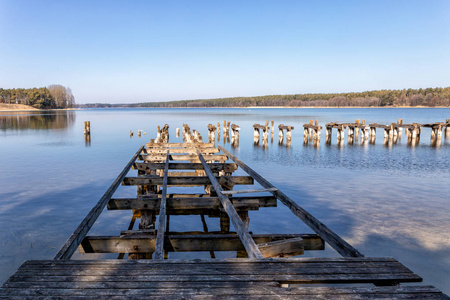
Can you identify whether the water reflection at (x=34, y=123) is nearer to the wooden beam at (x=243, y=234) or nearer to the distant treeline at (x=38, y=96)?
the wooden beam at (x=243, y=234)

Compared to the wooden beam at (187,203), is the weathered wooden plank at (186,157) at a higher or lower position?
higher

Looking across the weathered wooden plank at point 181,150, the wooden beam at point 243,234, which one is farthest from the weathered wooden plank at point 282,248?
the weathered wooden plank at point 181,150

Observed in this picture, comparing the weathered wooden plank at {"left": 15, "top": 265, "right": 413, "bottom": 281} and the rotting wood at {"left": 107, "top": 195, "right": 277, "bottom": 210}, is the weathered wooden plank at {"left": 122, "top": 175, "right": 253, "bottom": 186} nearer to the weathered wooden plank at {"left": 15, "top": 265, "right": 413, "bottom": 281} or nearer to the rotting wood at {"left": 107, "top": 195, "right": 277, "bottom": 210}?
the rotting wood at {"left": 107, "top": 195, "right": 277, "bottom": 210}

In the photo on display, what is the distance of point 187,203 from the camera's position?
7043mm

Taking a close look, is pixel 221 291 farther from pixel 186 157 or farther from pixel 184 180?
pixel 186 157

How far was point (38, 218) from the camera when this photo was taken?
33.2ft

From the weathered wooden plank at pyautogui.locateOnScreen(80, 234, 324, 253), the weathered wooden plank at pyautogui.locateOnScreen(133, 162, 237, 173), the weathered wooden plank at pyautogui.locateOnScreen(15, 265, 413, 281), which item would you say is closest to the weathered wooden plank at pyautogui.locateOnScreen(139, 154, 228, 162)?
the weathered wooden plank at pyautogui.locateOnScreen(133, 162, 237, 173)

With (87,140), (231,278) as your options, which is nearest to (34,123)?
(87,140)

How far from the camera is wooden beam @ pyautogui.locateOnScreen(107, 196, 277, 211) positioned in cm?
685

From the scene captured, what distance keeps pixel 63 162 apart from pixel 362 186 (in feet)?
61.0

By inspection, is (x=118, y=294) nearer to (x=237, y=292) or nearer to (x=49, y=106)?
(x=237, y=292)

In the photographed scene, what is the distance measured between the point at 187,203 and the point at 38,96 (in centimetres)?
16262

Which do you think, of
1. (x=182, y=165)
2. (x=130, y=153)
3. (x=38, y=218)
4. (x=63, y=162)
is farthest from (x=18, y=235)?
(x=130, y=153)

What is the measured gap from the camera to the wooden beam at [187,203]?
6.85 metres
